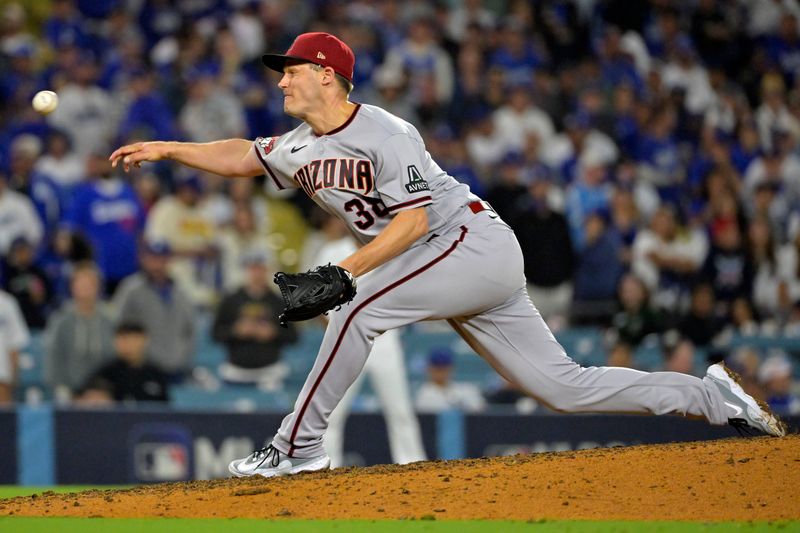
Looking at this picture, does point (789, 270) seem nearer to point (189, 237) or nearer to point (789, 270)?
point (789, 270)

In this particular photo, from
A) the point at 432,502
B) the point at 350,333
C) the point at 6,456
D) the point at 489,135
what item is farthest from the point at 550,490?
the point at 489,135

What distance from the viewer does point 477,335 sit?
5.40 meters

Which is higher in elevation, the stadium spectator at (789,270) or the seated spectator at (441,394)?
the stadium spectator at (789,270)

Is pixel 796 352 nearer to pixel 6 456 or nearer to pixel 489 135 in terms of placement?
pixel 489 135

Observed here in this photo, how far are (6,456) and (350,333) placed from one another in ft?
14.9

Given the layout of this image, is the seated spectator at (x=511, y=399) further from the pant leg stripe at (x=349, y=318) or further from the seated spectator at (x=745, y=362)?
the pant leg stripe at (x=349, y=318)

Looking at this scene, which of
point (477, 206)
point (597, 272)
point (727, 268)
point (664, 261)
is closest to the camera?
point (477, 206)

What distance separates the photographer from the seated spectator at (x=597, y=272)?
36.6 feet

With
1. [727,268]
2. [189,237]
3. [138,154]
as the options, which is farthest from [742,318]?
[138,154]

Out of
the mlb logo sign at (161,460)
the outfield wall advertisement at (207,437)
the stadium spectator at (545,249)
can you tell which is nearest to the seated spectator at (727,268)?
the stadium spectator at (545,249)

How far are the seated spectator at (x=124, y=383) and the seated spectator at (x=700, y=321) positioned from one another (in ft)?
14.5

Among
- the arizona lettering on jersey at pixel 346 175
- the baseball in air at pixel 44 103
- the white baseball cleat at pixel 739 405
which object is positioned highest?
the baseball in air at pixel 44 103

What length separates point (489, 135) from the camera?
484 inches

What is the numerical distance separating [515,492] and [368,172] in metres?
1.40
